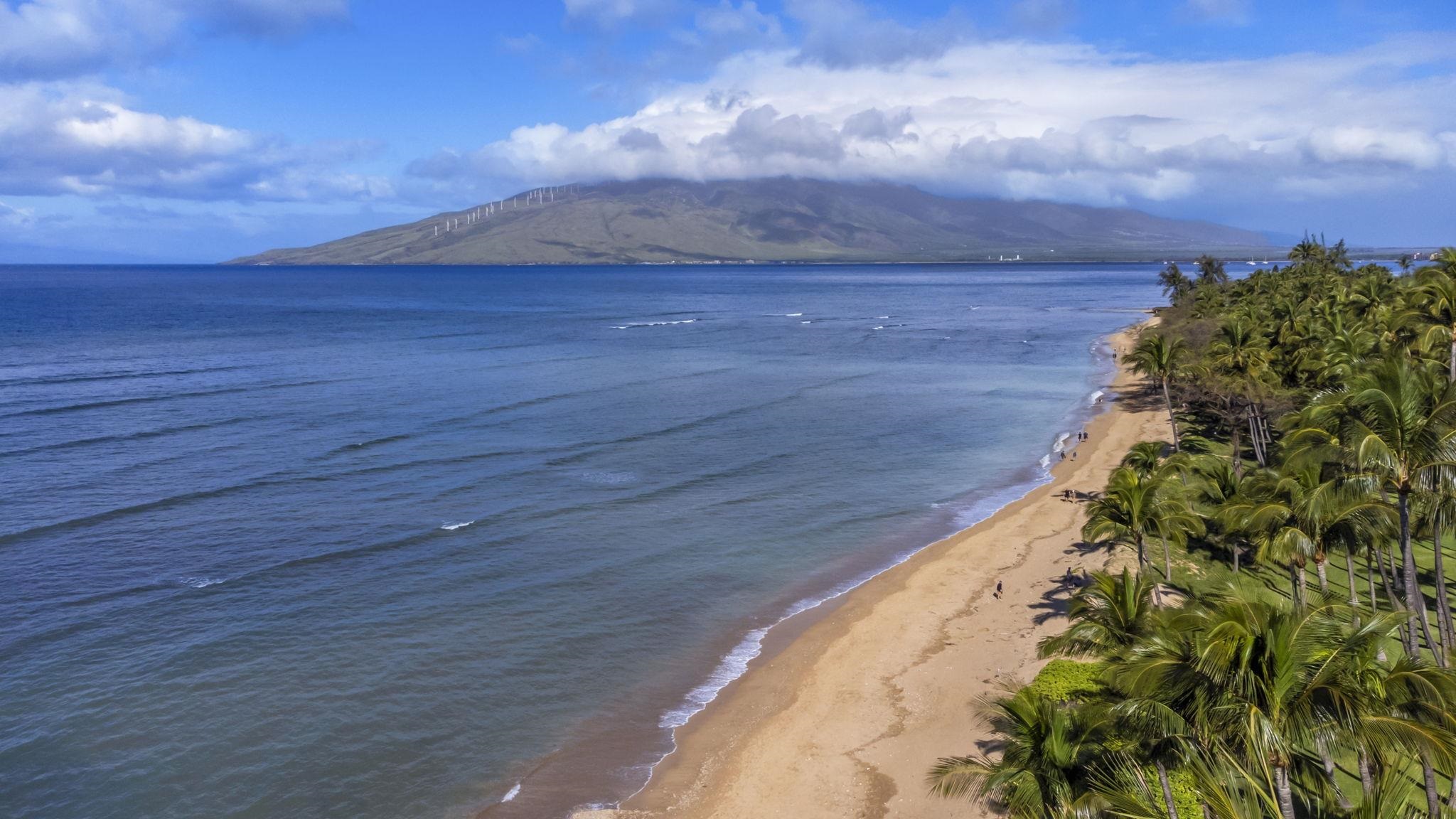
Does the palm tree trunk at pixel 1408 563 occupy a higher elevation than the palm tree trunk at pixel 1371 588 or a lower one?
higher

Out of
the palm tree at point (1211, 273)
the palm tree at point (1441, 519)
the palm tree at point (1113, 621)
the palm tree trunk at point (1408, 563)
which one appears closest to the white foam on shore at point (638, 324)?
the palm tree at point (1211, 273)

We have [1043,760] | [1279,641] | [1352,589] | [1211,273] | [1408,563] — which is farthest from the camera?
[1211,273]

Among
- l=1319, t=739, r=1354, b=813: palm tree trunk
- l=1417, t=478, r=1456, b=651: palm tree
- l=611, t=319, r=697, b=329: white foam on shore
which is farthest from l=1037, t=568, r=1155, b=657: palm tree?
l=611, t=319, r=697, b=329: white foam on shore

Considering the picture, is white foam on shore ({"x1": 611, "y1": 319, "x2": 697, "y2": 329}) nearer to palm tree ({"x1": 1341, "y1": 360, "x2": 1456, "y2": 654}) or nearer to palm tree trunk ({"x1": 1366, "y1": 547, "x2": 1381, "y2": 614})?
palm tree trunk ({"x1": 1366, "y1": 547, "x2": 1381, "y2": 614})

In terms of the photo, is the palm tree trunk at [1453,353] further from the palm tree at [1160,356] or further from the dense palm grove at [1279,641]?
the palm tree at [1160,356]

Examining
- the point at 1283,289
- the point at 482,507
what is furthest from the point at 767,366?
the point at 482,507

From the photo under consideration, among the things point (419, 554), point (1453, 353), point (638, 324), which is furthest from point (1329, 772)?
point (638, 324)

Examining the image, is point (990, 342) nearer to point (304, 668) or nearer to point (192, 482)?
point (192, 482)

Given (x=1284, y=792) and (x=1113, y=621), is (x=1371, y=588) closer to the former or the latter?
(x=1113, y=621)
